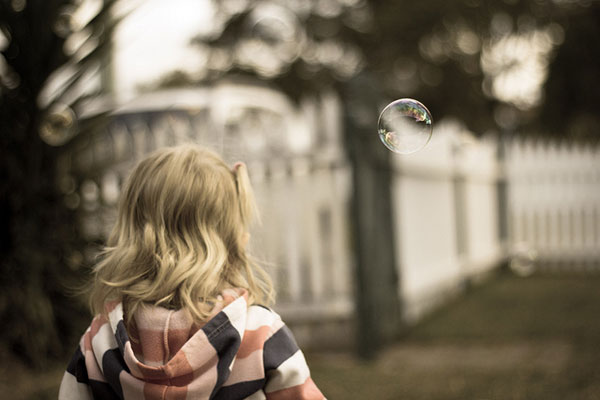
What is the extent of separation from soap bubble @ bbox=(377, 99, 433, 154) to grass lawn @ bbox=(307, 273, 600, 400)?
1431mm

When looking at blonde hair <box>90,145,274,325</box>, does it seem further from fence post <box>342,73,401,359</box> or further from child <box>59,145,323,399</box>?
fence post <box>342,73,401,359</box>

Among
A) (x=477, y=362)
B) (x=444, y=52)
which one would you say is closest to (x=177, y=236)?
(x=477, y=362)

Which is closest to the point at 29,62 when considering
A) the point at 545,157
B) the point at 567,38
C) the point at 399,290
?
the point at 399,290

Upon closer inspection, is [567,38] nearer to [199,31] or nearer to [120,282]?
[199,31]

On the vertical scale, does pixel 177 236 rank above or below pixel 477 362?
above

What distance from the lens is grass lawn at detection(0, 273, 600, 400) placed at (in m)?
3.55

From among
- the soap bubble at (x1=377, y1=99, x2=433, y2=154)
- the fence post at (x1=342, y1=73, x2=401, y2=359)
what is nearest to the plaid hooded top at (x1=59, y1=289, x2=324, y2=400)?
the soap bubble at (x1=377, y1=99, x2=433, y2=154)

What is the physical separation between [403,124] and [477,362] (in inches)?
77.5

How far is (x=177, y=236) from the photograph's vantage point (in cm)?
185

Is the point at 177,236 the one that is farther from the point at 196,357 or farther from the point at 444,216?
the point at 444,216

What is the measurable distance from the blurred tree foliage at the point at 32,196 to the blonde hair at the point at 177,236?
1.85 m

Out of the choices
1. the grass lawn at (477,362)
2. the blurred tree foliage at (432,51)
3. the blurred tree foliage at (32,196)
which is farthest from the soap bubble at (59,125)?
the blurred tree foliage at (432,51)

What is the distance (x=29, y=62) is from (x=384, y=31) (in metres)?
22.8

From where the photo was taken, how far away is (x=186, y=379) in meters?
1.66
